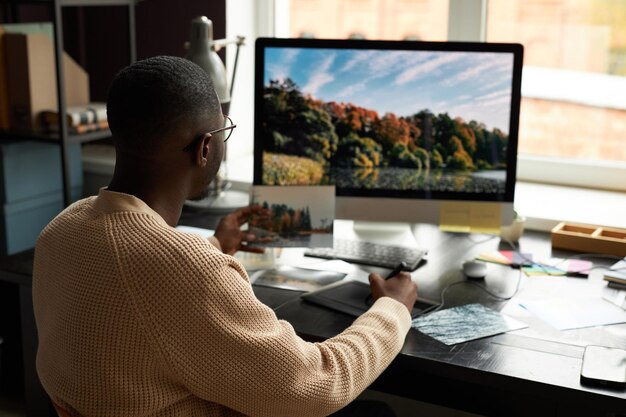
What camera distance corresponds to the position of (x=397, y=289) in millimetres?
1647

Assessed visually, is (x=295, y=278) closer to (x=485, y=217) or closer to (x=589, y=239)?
(x=485, y=217)

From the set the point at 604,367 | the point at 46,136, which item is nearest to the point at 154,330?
the point at 604,367

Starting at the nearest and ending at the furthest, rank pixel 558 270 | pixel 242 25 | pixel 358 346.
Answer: pixel 358 346
pixel 558 270
pixel 242 25

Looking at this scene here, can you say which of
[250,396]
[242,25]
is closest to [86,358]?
[250,396]

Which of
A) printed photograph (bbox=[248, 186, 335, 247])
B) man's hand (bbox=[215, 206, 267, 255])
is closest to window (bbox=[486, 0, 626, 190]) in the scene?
printed photograph (bbox=[248, 186, 335, 247])

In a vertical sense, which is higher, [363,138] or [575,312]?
[363,138]

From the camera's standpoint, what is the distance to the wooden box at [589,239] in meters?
2.07

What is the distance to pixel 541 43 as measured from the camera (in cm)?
265

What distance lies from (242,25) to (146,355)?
6.40 ft

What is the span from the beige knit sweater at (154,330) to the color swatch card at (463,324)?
41cm

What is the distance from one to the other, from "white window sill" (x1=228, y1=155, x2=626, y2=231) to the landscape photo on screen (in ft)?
1.14

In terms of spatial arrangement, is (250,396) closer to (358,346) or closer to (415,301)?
(358,346)

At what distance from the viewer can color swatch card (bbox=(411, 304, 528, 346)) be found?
159 centimetres

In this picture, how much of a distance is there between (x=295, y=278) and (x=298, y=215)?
A: 0.16 m
